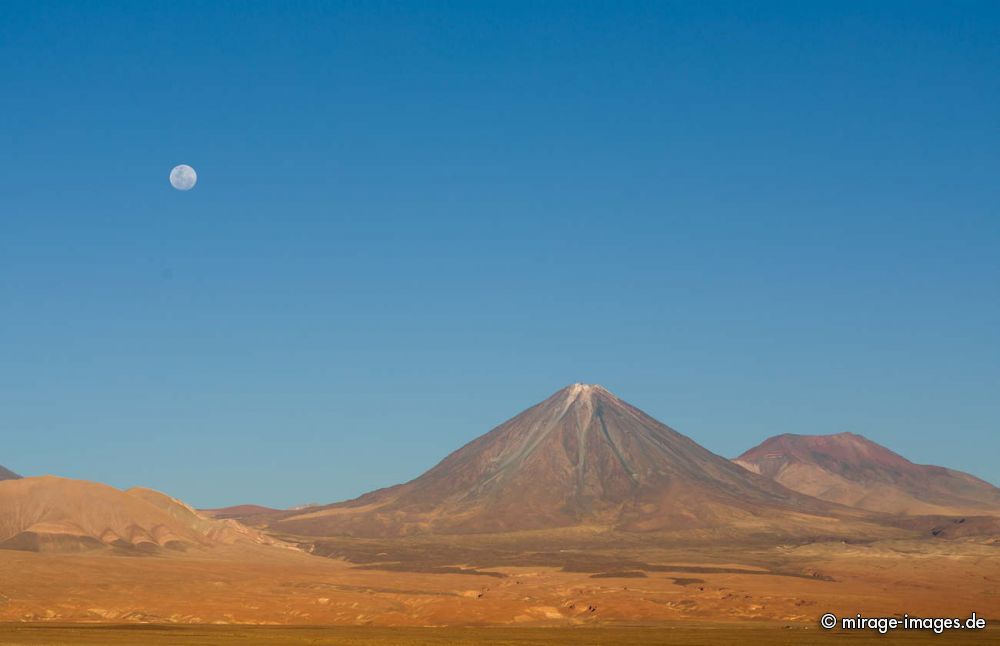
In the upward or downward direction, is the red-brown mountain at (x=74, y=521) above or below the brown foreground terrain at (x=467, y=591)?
above

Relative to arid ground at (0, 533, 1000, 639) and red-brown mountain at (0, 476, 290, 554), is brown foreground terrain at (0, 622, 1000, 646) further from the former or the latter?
red-brown mountain at (0, 476, 290, 554)

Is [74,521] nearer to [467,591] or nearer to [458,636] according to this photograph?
[467,591]

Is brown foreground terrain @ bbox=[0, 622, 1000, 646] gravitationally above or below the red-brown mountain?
below

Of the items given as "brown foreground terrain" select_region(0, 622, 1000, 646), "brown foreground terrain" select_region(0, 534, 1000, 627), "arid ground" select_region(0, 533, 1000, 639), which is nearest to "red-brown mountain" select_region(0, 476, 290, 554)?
"brown foreground terrain" select_region(0, 534, 1000, 627)

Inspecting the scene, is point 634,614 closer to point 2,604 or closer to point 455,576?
point 455,576

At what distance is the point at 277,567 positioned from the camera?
181625 millimetres

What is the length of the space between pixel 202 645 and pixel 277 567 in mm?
91935

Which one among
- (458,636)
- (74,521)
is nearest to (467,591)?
(458,636)

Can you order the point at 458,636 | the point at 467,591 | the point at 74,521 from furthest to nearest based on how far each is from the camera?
the point at 74,521
the point at 467,591
the point at 458,636

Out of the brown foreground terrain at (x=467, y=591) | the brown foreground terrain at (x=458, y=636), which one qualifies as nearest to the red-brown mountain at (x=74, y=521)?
the brown foreground terrain at (x=467, y=591)

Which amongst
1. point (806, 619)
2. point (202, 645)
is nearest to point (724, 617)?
point (806, 619)

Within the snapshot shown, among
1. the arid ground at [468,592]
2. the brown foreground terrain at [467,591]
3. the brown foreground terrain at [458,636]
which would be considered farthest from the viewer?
the brown foreground terrain at [467,591]

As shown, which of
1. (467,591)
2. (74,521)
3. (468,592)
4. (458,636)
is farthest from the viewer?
(74,521)

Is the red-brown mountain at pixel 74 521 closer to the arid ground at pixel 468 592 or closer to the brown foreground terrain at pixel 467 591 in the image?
the brown foreground terrain at pixel 467 591
